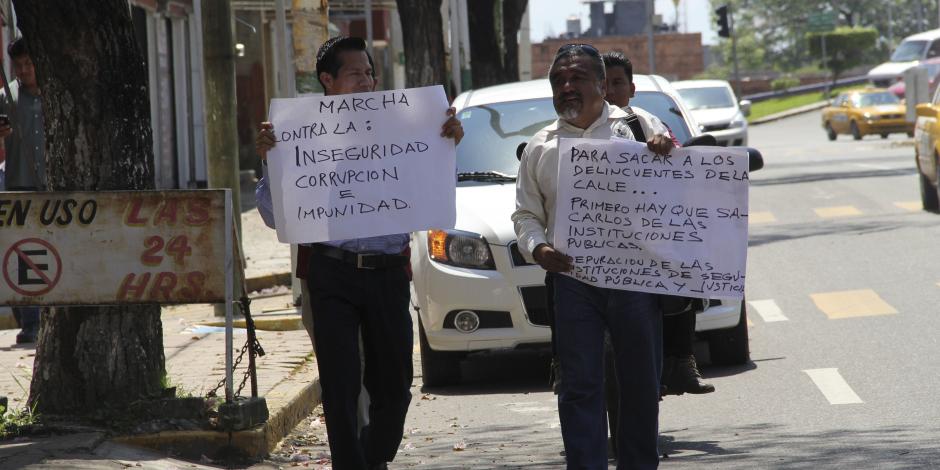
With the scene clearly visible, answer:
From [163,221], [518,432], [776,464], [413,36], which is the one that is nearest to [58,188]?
[163,221]

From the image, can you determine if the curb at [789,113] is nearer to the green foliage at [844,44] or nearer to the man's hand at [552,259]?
the green foliage at [844,44]

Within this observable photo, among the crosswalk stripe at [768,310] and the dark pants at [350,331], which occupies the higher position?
the dark pants at [350,331]

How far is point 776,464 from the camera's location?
6.64 meters

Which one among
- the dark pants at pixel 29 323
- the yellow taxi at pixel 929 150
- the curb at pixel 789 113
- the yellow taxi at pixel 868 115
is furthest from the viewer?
the curb at pixel 789 113

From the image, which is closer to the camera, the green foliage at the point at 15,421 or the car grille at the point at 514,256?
the green foliage at the point at 15,421

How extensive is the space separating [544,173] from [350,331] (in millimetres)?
953

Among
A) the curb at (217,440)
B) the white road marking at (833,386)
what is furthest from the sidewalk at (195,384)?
the white road marking at (833,386)

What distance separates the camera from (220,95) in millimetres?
12523

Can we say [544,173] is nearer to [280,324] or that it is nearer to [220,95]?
[280,324]

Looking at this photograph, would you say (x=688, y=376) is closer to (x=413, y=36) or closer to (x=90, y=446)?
(x=90, y=446)

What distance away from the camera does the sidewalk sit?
6.64 metres

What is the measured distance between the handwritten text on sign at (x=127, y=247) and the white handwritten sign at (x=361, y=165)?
2.85ft

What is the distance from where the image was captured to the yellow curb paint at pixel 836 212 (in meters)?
20.2

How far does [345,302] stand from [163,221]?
1.33 m
